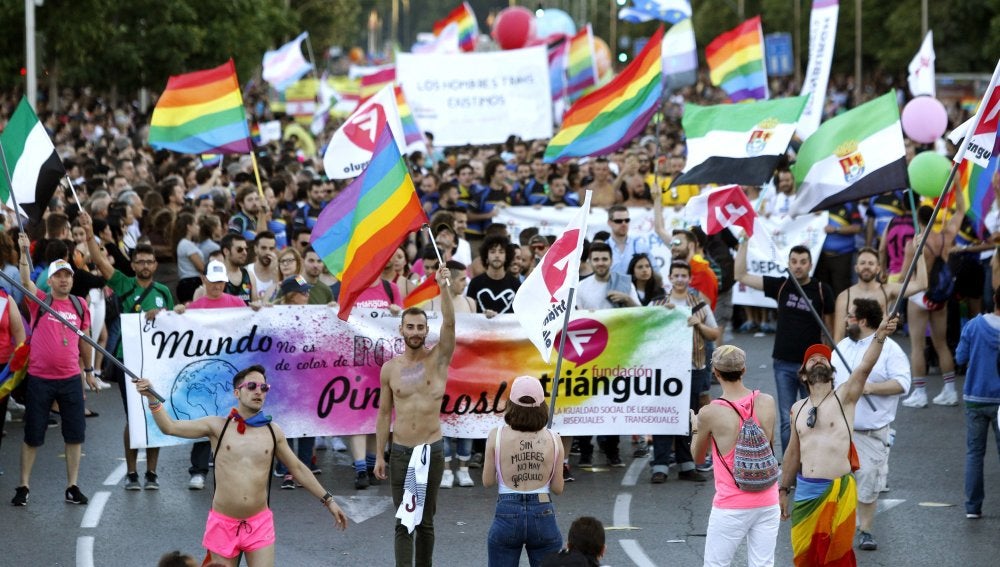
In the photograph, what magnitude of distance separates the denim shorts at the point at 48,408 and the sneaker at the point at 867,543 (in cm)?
548

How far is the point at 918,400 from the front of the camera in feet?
47.3

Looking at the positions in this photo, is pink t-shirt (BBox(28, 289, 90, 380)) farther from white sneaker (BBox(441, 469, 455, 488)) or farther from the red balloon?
the red balloon

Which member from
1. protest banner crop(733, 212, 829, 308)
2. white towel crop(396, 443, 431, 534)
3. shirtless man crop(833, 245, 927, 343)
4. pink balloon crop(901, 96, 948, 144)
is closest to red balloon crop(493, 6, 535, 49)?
pink balloon crop(901, 96, 948, 144)

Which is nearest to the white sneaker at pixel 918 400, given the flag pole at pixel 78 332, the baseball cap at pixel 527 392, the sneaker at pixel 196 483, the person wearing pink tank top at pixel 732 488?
the person wearing pink tank top at pixel 732 488

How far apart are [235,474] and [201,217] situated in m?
7.52

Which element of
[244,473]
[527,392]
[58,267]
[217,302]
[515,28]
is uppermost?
[515,28]

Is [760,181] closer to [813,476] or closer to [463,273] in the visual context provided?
[463,273]

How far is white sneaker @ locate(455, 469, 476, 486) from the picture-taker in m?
11.7

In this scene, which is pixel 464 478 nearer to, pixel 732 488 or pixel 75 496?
pixel 75 496

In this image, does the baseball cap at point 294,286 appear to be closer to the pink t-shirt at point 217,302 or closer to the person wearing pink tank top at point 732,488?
the pink t-shirt at point 217,302

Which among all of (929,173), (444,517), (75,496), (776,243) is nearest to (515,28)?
(776,243)

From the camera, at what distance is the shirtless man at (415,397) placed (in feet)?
30.2

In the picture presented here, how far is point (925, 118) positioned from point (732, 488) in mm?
12147

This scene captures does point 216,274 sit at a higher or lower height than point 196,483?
higher
